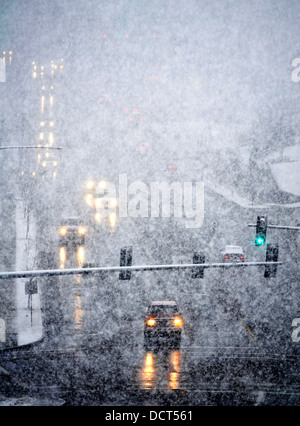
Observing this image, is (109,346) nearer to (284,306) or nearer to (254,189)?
(284,306)

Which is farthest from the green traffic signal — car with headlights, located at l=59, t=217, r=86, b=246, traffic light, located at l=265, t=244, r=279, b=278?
car with headlights, located at l=59, t=217, r=86, b=246

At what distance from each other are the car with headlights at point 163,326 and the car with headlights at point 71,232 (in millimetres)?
20005

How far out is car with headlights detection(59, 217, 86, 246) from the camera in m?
32.5

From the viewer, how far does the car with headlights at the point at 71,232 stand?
3250 cm

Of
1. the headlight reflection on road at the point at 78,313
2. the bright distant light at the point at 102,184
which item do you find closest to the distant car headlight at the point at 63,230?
the headlight reflection on road at the point at 78,313

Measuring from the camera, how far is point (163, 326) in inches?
523

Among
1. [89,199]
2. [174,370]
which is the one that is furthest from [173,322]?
[89,199]

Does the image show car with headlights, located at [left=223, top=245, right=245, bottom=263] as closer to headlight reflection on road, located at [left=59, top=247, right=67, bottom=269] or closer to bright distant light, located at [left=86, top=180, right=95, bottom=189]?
headlight reflection on road, located at [left=59, top=247, right=67, bottom=269]

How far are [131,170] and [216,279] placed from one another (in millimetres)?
66732

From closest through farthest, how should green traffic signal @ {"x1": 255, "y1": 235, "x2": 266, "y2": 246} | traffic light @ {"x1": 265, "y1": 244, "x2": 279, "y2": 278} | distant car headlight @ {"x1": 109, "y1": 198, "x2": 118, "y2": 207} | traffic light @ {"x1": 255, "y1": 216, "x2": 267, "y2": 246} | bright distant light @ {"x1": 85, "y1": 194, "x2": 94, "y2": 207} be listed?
1. traffic light @ {"x1": 265, "y1": 244, "x2": 279, "y2": 278}
2. traffic light @ {"x1": 255, "y1": 216, "x2": 267, "y2": 246}
3. green traffic signal @ {"x1": 255, "y1": 235, "x2": 266, "y2": 246}
4. distant car headlight @ {"x1": 109, "y1": 198, "x2": 118, "y2": 207}
5. bright distant light @ {"x1": 85, "y1": 194, "x2": 94, "y2": 207}

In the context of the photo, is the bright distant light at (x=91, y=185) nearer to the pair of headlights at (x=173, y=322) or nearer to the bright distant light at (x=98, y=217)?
the bright distant light at (x=98, y=217)

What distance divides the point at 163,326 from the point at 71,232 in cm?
2105

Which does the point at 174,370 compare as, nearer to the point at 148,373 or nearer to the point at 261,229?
the point at 148,373

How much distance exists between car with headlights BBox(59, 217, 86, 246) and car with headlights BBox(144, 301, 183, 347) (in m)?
20.0
